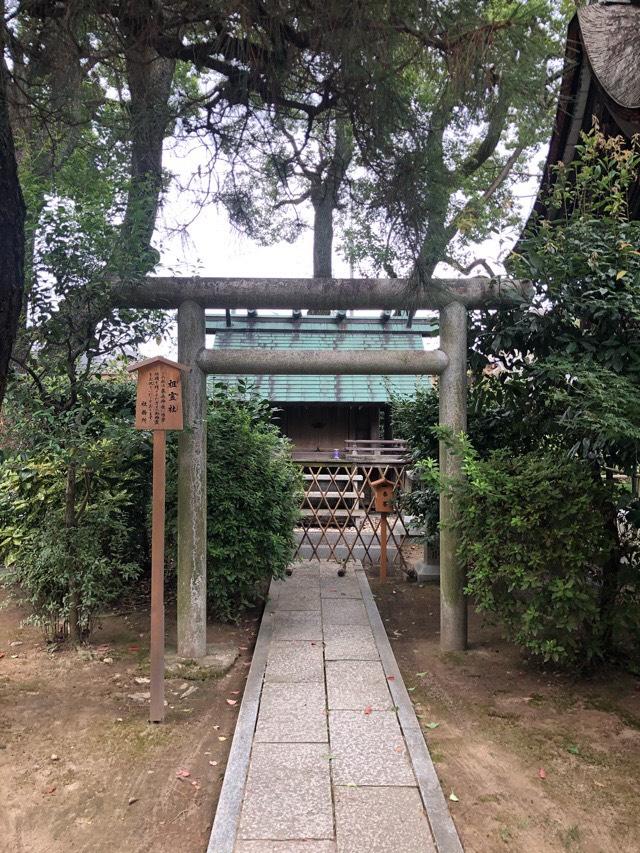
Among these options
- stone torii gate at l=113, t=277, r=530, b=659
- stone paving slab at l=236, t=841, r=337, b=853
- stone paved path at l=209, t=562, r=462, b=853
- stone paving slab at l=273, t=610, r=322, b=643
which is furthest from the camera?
stone paving slab at l=273, t=610, r=322, b=643

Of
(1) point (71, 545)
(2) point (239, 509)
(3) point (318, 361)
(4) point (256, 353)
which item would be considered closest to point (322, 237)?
(3) point (318, 361)

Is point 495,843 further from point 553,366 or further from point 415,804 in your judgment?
point 553,366

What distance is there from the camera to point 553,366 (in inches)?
180

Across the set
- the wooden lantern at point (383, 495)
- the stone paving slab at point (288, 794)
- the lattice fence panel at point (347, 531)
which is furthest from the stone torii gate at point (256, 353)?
the lattice fence panel at point (347, 531)

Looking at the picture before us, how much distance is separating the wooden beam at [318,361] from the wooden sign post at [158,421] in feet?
2.95

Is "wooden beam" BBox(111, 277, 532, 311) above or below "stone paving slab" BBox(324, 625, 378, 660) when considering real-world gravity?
above

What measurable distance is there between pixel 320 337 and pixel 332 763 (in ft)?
40.9

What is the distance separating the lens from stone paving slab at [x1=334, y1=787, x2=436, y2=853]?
9.06 feet

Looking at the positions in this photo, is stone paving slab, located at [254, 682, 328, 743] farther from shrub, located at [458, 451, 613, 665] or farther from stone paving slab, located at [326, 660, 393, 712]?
shrub, located at [458, 451, 613, 665]

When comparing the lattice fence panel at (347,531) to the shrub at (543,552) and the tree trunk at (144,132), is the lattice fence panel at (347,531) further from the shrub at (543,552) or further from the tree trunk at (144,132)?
the tree trunk at (144,132)

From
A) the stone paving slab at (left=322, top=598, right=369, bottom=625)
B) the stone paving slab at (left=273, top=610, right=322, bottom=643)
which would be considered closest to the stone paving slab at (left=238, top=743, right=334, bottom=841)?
the stone paving slab at (left=273, top=610, right=322, bottom=643)

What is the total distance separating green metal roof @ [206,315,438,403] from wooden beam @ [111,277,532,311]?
800cm

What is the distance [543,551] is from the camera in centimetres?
469

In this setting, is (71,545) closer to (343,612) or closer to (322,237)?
(343,612)
